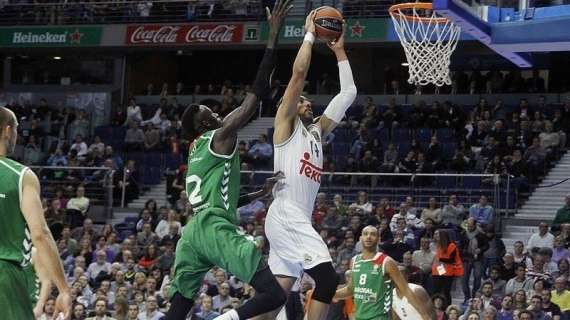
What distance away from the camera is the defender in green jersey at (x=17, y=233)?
5.75m

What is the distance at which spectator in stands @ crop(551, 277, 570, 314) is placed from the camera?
14.8 metres

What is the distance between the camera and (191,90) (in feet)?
102

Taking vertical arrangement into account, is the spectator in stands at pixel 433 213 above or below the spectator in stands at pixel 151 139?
below

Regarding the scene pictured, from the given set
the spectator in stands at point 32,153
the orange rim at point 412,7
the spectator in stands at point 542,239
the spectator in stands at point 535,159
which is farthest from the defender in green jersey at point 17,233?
the spectator in stands at point 32,153

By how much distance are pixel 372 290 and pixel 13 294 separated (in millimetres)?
5000

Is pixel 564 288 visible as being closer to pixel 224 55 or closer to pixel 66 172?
pixel 66 172

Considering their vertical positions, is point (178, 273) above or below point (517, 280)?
above

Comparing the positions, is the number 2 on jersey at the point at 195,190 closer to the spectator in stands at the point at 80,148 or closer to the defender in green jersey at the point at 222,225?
the defender in green jersey at the point at 222,225

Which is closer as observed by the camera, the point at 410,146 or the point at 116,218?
the point at 410,146

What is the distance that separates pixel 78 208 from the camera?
73.2 feet

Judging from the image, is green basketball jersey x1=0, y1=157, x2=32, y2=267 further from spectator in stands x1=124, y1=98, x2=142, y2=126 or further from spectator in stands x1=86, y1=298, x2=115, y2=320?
spectator in stands x1=124, y1=98, x2=142, y2=126

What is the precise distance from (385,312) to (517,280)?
5885 millimetres

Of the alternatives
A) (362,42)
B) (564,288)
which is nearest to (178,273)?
(564,288)

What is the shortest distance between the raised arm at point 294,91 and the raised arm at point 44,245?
2.71 m
